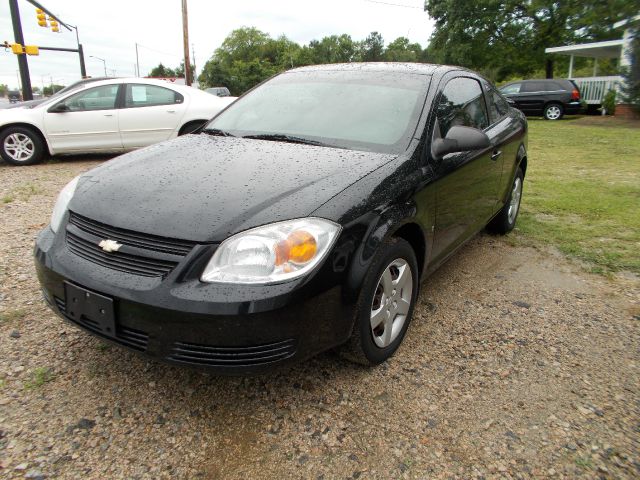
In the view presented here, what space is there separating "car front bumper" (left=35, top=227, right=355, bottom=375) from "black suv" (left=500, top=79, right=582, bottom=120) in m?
18.0

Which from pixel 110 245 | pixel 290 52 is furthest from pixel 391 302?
pixel 290 52

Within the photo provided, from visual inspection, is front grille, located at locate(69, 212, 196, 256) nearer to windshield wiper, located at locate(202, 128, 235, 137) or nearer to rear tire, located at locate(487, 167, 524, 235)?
windshield wiper, located at locate(202, 128, 235, 137)

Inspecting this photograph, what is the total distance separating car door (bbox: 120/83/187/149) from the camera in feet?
26.8

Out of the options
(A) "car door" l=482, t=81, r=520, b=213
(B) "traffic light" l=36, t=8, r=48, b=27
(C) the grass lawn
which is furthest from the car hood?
(B) "traffic light" l=36, t=8, r=48, b=27

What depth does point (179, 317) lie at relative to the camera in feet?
6.06

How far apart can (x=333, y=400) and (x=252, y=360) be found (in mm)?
563

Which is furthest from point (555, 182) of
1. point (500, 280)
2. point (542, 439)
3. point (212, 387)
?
point (212, 387)

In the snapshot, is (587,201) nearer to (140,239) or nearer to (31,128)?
(140,239)

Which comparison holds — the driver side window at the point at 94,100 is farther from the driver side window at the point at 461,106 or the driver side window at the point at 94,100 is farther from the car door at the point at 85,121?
the driver side window at the point at 461,106

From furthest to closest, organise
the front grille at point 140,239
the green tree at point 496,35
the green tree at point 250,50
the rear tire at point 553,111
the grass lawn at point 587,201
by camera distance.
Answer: the green tree at point 250,50, the green tree at point 496,35, the rear tire at point 553,111, the grass lawn at point 587,201, the front grille at point 140,239

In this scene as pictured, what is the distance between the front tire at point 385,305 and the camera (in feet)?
7.27

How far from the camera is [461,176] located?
308cm

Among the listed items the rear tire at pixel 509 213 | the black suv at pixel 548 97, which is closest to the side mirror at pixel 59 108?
the rear tire at pixel 509 213

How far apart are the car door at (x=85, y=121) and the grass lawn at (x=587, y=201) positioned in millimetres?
6509
